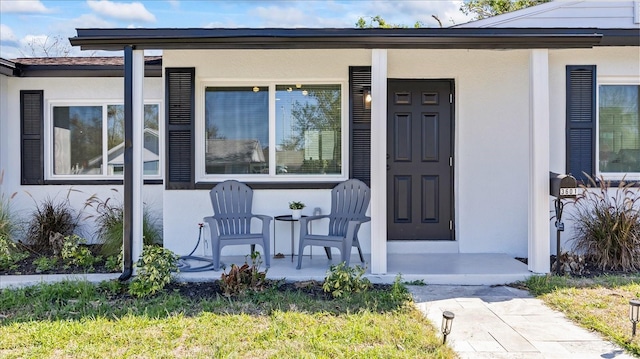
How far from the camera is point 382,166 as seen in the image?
456cm

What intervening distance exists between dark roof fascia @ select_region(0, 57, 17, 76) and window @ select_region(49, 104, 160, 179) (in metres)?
0.66

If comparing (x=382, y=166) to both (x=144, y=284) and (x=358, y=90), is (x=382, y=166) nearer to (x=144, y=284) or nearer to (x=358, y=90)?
(x=358, y=90)

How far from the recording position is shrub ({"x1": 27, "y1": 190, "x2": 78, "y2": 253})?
6.05m

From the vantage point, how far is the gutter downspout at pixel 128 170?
15.0 ft

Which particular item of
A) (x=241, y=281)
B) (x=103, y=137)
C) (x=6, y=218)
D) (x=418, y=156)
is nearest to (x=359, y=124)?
(x=418, y=156)

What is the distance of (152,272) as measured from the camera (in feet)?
13.7

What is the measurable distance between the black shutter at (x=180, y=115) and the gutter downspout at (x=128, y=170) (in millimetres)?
964

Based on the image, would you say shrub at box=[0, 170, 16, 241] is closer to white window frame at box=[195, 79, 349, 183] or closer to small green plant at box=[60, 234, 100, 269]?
small green plant at box=[60, 234, 100, 269]

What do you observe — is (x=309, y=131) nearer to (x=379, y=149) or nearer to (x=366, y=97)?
(x=366, y=97)

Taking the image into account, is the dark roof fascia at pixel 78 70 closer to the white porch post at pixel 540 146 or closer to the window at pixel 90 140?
the window at pixel 90 140

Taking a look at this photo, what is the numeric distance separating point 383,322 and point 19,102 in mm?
5918

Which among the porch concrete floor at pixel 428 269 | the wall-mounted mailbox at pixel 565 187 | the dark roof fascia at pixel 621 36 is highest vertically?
the dark roof fascia at pixel 621 36

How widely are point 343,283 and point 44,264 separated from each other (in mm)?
3336

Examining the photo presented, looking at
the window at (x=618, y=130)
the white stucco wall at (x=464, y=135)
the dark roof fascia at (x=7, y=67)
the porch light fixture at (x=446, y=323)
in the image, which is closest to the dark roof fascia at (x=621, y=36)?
the white stucco wall at (x=464, y=135)
